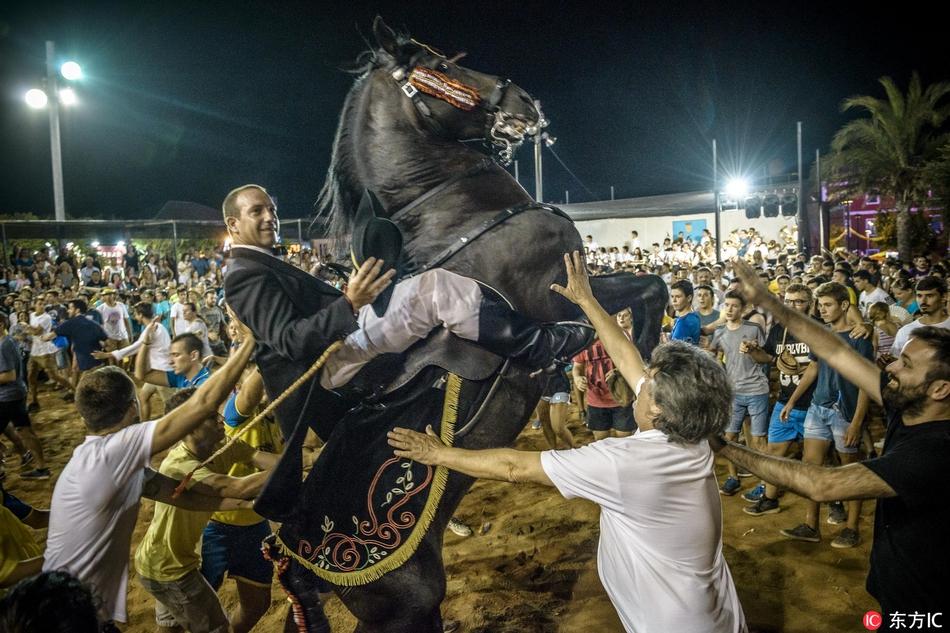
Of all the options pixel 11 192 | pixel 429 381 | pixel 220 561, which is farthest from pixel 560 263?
pixel 11 192

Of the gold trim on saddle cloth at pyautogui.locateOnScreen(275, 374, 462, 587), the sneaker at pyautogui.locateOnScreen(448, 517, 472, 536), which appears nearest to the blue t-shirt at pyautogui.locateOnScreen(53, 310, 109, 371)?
the sneaker at pyautogui.locateOnScreen(448, 517, 472, 536)

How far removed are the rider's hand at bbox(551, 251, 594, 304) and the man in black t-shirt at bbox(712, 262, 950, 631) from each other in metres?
0.89

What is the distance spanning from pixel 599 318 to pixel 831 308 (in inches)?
131

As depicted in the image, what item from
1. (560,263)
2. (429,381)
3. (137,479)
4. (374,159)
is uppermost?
(374,159)

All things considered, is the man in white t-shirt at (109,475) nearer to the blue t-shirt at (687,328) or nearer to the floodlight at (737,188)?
the blue t-shirt at (687,328)

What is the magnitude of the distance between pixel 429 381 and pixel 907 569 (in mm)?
2113

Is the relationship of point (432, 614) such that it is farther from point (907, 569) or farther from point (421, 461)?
point (907, 569)

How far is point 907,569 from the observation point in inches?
99.1

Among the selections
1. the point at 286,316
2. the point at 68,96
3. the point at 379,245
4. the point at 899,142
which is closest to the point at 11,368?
the point at 286,316

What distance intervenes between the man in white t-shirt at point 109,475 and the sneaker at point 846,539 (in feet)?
16.8

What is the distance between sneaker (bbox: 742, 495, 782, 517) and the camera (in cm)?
612

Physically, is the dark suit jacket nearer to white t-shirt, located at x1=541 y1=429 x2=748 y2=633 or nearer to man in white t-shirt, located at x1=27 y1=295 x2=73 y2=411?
white t-shirt, located at x1=541 y1=429 x2=748 y2=633

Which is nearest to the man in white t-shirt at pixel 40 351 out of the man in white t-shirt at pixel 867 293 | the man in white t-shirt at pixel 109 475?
the man in white t-shirt at pixel 109 475

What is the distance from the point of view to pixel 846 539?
17.6ft
